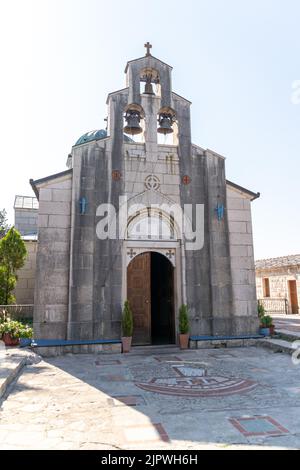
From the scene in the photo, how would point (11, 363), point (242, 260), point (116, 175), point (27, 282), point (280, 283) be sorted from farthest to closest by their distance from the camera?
point (280, 283) → point (27, 282) → point (242, 260) → point (116, 175) → point (11, 363)

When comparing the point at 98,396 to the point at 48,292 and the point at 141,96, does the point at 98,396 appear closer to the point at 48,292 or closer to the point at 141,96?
the point at 48,292

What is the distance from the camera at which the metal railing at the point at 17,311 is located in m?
11.6

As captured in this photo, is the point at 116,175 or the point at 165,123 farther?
the point at 165,123

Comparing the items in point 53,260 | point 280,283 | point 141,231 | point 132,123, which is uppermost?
point 132,123

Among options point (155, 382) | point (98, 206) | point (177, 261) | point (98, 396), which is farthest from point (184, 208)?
point (98, 396)

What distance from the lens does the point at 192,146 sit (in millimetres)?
10867

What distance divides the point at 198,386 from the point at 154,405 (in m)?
1.29

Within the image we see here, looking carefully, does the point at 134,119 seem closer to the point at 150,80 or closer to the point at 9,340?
the point at 150,80

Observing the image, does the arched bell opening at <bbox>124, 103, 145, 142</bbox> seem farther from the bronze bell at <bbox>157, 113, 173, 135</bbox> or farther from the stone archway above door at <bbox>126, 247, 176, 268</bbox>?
the stone archway above door at <bbox>126, 247, 176, 268</bbox>

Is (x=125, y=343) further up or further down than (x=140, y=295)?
further down

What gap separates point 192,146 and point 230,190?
1875mm

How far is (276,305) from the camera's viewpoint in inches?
861

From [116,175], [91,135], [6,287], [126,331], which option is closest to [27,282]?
[6,287]

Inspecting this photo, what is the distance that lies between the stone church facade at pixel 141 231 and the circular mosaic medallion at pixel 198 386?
3.38 m
